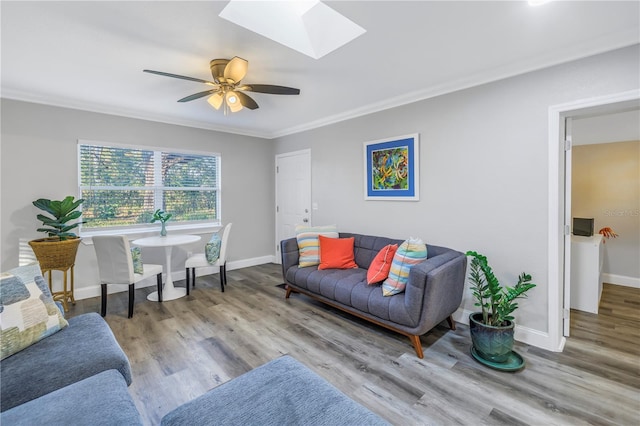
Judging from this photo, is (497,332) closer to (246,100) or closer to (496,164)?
(496,164)

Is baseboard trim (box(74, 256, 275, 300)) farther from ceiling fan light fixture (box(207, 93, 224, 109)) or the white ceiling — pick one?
ceiling fan light fixture (box(207, 93, 224, 109))

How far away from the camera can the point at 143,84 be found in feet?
9.60

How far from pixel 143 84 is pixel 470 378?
393cm

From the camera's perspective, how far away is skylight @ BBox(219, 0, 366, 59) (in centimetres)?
192

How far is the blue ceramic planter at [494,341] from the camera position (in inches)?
83.4

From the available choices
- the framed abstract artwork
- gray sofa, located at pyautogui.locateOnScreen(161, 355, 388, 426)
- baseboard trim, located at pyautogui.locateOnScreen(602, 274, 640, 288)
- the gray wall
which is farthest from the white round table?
baseboard trim, located at pyautogui.locateOnScreen(602, 274, 640, 288)

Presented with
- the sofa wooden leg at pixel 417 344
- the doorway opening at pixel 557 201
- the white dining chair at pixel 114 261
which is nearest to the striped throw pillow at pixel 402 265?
the sofa wooden leg at pixel 417 344

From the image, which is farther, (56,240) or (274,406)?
(56,240)

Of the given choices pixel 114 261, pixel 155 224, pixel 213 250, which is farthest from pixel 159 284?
pixel 155 224

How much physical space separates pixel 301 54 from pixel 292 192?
2.88 metres

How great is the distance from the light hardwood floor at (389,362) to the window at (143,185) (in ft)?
3.96

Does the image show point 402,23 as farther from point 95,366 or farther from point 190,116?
point 190,116

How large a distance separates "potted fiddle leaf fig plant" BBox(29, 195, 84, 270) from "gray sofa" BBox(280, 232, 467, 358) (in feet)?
7.66

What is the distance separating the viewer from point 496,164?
2.66 metres
